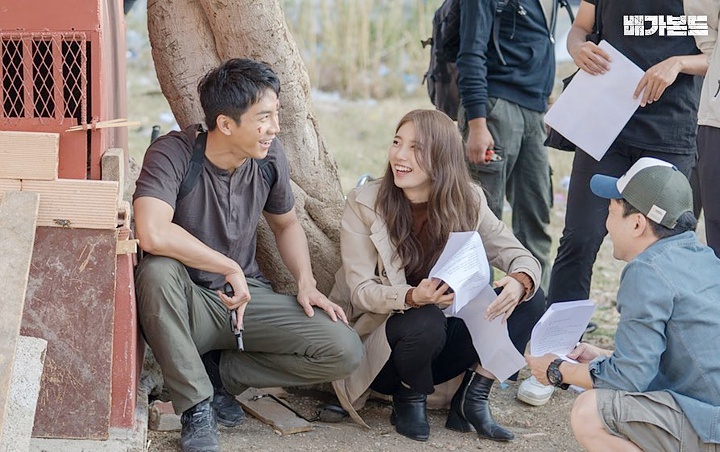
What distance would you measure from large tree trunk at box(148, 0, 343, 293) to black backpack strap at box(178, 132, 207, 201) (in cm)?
64

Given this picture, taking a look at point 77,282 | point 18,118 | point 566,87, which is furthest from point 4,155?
point 566,87

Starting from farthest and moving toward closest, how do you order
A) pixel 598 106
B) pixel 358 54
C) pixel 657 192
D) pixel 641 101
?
pixel 358 54, pixel 598 106, pixel 641 101, pixel 657 192

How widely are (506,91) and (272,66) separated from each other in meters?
1.19

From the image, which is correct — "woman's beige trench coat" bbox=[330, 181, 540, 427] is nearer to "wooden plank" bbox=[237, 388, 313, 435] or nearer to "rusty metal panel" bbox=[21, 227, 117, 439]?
"wooden plank" bbox=[237, 388, 313, 435]

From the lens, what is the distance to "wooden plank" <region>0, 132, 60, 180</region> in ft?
10.5

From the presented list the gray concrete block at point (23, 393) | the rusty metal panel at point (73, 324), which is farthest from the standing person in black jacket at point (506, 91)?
the gray concrete block at point (23, 393)

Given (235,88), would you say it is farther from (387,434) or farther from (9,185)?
(387,434)

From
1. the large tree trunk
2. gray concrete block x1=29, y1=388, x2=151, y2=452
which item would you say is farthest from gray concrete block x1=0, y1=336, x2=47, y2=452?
the large tree trunk

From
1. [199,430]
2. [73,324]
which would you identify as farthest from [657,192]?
[73,324]

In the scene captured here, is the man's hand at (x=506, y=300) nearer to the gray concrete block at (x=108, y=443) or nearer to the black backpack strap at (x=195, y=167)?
the black backpack strap at (x=195, y=167)

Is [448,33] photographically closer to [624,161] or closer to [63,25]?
[624,161]

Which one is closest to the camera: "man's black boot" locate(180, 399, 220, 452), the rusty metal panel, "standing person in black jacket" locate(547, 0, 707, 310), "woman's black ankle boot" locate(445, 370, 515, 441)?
the rusty metal panel

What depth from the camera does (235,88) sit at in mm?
3697

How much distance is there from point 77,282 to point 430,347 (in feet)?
4.36
